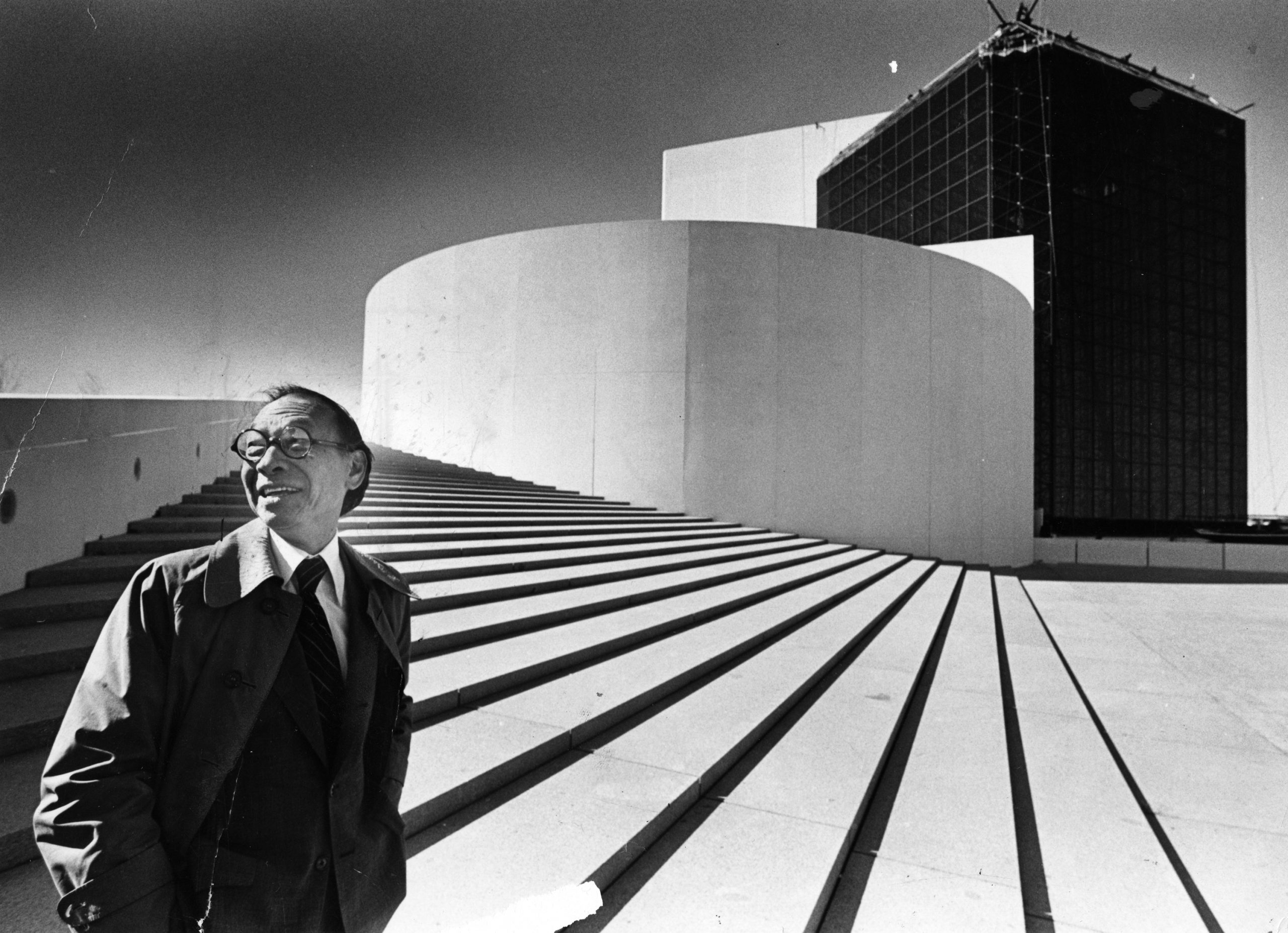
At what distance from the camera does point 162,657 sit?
95cm

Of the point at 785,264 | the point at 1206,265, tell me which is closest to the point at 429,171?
the point at 785,264

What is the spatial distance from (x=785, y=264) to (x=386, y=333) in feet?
30.6

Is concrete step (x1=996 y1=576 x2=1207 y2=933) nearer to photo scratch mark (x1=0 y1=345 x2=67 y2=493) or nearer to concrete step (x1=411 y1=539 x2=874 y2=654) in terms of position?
concrete step (x1=411 y1=539 x2=874 y2=654)

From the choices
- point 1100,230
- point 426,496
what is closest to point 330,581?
point 426,496

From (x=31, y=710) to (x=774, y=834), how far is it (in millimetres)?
2383

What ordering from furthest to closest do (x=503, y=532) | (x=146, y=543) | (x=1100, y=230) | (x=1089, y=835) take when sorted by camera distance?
(x=1100, y=230)
(x=503, y=532)
(x=146, y=543)
(x=1089, y=835)

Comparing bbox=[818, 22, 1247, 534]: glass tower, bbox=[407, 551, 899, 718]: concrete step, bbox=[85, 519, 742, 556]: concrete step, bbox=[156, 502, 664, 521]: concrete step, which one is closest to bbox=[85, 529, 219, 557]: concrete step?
bbox=[85, 519, 742, 556]: concrete step

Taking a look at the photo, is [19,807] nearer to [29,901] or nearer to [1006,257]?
[29,901]

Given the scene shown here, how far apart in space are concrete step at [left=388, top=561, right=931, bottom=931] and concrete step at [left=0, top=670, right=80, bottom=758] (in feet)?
3.74

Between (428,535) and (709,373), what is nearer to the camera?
(428,535)

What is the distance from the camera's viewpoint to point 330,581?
1076mm

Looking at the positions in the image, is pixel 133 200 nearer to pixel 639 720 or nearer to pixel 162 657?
pixel 162 657

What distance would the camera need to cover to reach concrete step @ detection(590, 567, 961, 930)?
6.55ft

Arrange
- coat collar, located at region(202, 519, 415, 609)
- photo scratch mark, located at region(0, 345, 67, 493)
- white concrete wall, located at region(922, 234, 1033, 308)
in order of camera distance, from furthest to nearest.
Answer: white concrete wall, located at region(922, 234, 1033, 308)
photo scratch mark, located at region(0, 345, 67, 493)
coat collar, located at region(202, 519, 415, 609)
